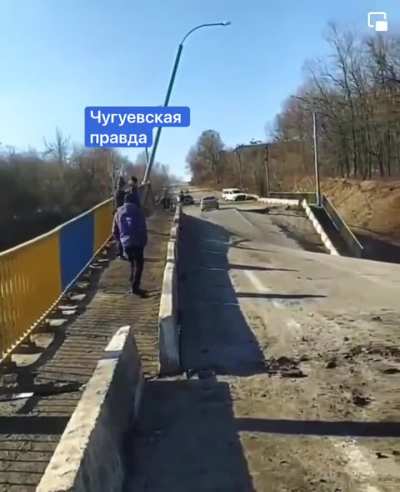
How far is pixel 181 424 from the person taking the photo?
18.6 feet

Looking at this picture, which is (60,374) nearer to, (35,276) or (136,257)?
(35,276)

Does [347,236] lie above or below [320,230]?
below

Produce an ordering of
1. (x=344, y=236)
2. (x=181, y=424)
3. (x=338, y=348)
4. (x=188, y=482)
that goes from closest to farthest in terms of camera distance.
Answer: (x=188, y=482) < (x=181, y=424) < (x=338, y=348) < (x=344, y=236)

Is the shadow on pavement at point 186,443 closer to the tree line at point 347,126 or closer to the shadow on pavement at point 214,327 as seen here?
the shadow on pavement at point 214,327

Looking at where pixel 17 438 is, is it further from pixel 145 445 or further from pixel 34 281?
pixel 34 281

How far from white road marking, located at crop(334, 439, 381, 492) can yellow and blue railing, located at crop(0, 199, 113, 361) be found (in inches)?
139

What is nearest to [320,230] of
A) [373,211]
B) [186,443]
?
[373,211]

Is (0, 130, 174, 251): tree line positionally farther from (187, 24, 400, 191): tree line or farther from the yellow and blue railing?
the yellow and blue railing

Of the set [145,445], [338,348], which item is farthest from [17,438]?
[338,348]

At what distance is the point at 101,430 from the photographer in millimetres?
4289

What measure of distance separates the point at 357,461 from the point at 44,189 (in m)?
76.2

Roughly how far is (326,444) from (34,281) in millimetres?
4682

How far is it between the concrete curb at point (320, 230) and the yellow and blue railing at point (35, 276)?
933 inches

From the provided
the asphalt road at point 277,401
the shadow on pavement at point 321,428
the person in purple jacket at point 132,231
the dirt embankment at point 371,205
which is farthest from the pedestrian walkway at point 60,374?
the dirt embankment at point 371,205
